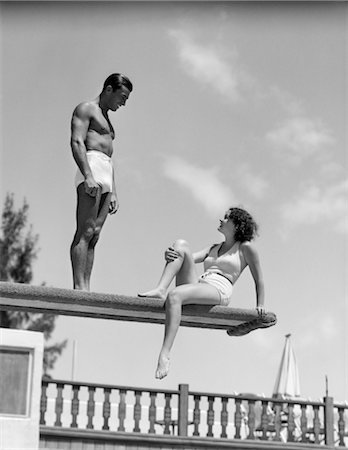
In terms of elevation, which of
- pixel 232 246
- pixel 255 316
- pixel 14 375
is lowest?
pixel 14 375

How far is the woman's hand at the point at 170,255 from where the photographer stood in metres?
6.29

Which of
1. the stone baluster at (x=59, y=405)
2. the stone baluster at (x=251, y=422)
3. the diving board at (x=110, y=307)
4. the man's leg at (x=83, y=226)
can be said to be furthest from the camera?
the stone baluster at (x=251, y=422)

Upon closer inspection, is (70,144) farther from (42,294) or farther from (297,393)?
(297,393)

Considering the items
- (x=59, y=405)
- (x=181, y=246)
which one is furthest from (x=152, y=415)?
(x=181, y=246)

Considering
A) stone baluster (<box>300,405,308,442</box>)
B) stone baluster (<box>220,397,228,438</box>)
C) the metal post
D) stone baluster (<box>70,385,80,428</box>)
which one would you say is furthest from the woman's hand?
stone baluster (<box>300,405,308,442</box>)

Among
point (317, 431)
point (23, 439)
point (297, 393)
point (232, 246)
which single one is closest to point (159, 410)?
point (317, 431)

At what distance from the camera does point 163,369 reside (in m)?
5.83

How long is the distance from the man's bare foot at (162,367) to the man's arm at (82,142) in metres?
1.19

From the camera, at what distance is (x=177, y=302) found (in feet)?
19.9

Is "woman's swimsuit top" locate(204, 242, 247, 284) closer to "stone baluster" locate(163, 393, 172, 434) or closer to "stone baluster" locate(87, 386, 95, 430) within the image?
"stone baluster" locate(87, 386, 95, 430)

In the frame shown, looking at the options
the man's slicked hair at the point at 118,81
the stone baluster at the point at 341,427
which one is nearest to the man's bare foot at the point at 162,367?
the man's slicked hair at the point at 118,81

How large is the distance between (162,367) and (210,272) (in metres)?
0.94

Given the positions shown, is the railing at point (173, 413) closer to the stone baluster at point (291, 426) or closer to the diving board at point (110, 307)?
the stone baluster at point (291, 426)

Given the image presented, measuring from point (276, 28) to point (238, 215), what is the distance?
140cm
